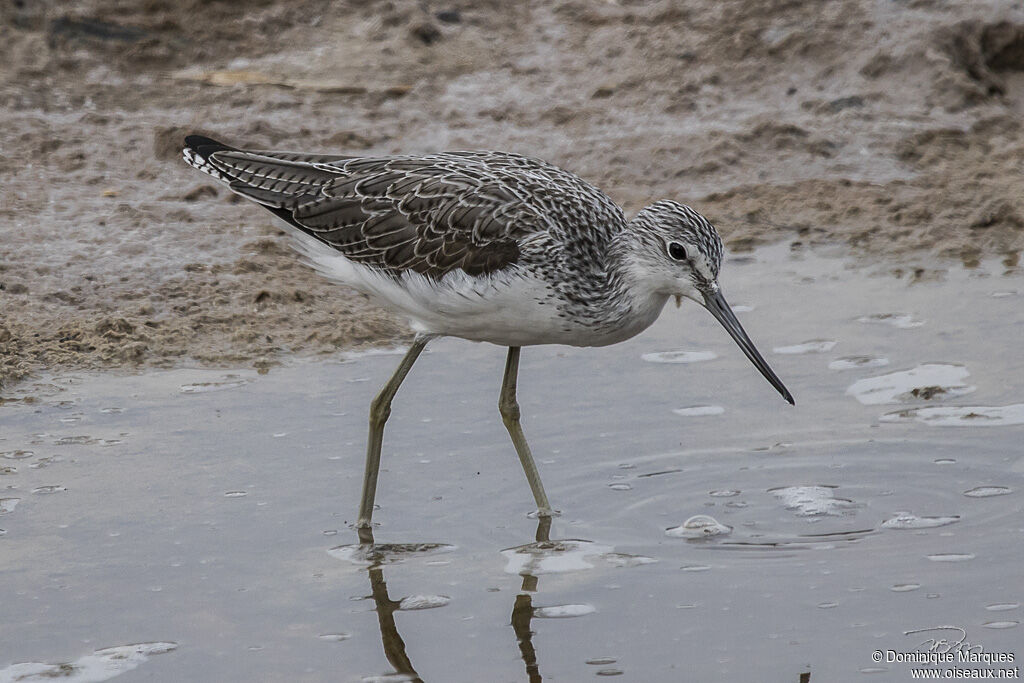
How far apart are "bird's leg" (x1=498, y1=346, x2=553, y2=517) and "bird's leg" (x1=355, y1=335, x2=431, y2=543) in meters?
0.46

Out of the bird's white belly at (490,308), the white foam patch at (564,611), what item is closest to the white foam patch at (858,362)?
the bird's white belly at (490,308)

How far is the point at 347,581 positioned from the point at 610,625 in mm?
1063

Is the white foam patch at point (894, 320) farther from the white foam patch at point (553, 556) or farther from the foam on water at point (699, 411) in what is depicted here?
the white foam patch at point (553, 556)

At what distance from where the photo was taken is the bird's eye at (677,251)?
5.85m

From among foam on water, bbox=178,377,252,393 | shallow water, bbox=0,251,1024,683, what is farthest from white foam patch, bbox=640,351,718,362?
foam on water, bbox=178,377,252,393

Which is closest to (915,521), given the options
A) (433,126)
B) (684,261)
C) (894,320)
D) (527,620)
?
(684,261)

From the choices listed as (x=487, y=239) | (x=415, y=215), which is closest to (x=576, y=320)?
(x=487, y=239)

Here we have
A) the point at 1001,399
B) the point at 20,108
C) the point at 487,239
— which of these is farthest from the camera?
the point at 20,108

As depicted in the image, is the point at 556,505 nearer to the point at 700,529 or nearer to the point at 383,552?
the point at 700,529

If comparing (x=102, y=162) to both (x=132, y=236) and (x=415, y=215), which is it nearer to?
(x=132, y=236)

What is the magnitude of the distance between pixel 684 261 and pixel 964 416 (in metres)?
1.76

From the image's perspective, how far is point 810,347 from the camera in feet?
24.8

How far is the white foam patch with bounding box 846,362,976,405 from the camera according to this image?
696cm

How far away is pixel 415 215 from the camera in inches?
245
